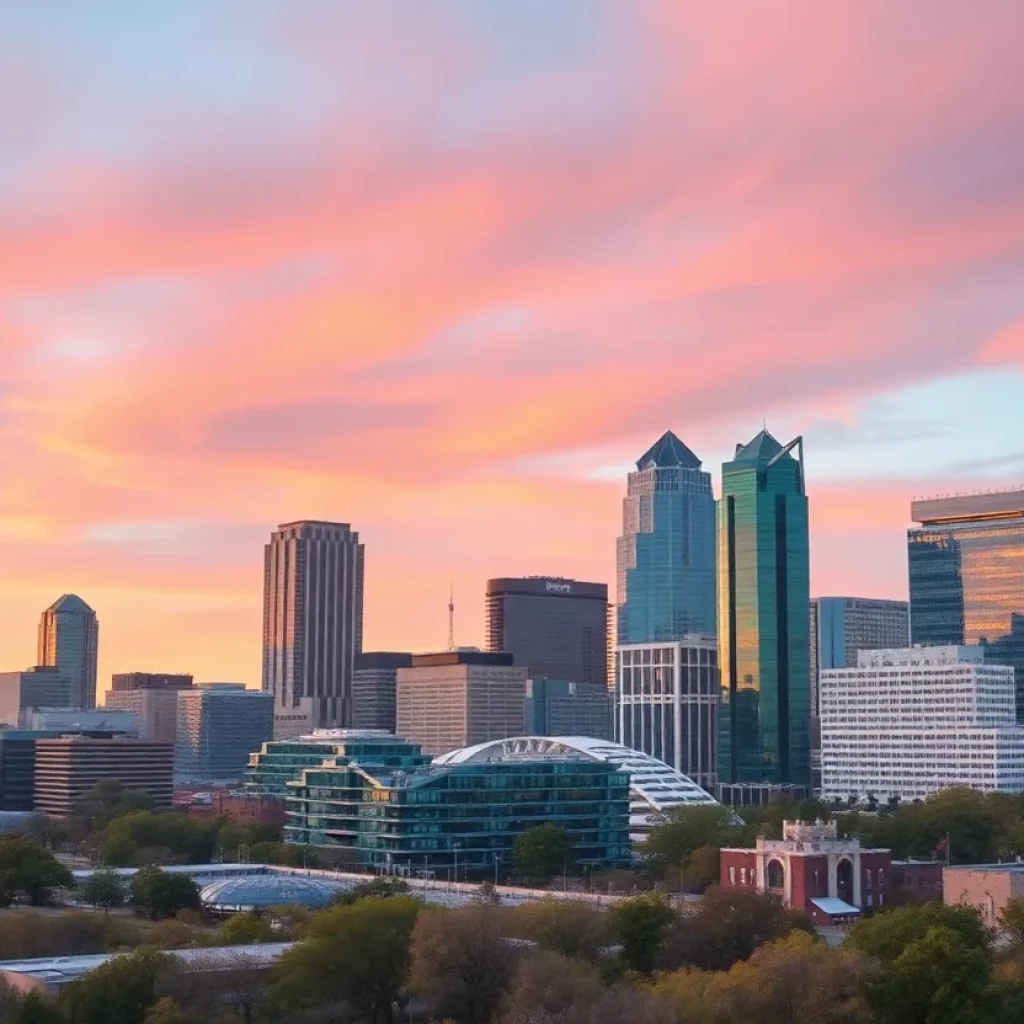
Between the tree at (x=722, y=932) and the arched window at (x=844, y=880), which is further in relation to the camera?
the arched window at (x=844, y=880)

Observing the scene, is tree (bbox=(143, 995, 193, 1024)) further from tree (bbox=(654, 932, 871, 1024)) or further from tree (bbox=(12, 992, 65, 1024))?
tree (bbox=(654, 932, 871, 1024))

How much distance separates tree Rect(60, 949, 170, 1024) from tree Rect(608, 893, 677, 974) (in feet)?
95.3

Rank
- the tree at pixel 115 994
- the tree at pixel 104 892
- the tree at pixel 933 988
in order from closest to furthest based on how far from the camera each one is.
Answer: the tree at pixel 933 988, the tree at pixel 115 994, the tree at pixel 104 892

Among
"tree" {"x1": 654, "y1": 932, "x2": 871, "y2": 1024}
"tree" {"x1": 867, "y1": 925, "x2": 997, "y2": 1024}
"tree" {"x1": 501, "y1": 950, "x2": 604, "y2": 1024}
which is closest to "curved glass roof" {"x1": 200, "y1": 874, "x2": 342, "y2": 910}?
"tree" {"x1": 501, "y1": 950, "x2": 604, "y2": 1024}

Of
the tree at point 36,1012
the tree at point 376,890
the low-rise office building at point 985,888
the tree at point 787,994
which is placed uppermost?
the low-rise office building at point 985,888

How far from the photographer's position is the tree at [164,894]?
150 metres

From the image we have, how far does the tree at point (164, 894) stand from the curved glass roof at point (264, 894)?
1.57 meters

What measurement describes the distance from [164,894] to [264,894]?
1128cm

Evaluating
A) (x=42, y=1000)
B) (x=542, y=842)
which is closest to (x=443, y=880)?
(x=542, y=842)

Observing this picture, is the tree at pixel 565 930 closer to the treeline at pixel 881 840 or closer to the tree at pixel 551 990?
the tree at pixel 551 990

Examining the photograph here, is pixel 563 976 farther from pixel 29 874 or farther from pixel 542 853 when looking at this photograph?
pixel 542 853

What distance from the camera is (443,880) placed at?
187125 mm

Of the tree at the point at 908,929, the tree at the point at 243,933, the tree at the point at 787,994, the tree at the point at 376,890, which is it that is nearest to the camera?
the tree at the point at 787,994

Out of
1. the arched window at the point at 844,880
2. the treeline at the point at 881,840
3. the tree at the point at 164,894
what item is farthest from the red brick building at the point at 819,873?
the tree at the point at 164,894
